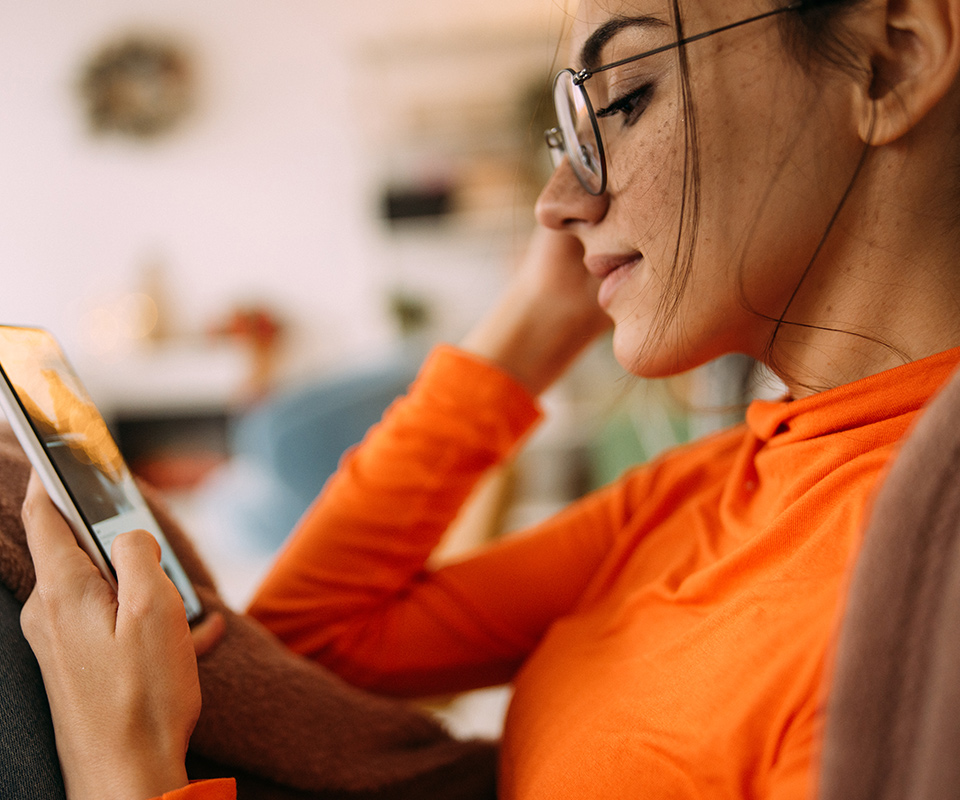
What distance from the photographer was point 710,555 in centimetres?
55

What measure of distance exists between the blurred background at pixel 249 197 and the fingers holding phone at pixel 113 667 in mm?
2504

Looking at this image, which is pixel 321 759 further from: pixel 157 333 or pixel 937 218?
pixel 157 333

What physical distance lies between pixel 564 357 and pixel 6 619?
1.76ft

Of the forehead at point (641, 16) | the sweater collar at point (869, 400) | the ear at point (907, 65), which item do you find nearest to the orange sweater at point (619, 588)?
the sweater collar at point (869, 400)

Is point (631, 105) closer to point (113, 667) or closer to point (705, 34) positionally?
point (705, 34)

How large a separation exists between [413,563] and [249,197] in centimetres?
331

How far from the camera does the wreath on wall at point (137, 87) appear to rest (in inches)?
135

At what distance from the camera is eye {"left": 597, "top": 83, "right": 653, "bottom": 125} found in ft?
1.56

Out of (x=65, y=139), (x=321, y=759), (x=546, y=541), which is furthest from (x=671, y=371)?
(x=65, y=139)

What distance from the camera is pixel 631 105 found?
1.60 feet

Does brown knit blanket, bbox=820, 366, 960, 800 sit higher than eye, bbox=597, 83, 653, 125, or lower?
lower

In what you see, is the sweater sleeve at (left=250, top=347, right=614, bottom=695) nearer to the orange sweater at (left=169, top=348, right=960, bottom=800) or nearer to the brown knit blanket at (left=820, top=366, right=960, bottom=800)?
the orange sweater at (left=169, top=348, right=960, bottom=800)

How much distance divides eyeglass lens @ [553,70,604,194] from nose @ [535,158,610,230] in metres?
0.01

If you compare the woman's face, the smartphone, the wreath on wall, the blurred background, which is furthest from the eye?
the wreath on wall
